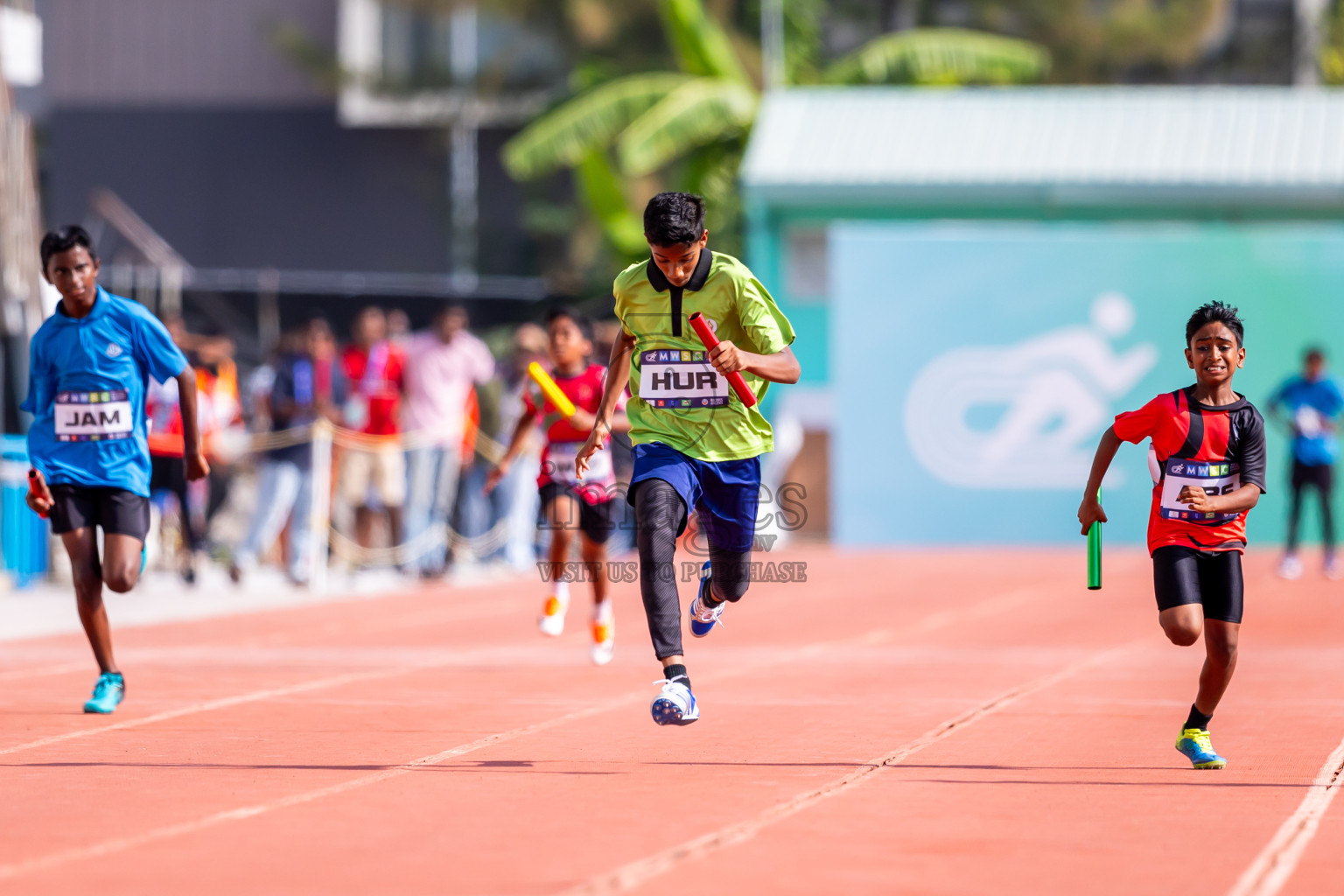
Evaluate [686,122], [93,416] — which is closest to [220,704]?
[93,416]

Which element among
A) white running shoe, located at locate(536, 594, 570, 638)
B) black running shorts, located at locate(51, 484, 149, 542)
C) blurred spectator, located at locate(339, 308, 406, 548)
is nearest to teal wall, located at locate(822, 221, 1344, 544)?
blurred spectator, located at locate(339, 308, 406, 548)

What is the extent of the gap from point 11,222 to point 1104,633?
973cm

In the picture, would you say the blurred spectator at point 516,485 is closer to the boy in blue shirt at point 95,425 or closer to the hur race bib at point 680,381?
the boy in blue shirt at point 95,425

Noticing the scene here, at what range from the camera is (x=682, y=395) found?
841cm

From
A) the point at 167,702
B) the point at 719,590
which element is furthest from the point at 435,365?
the point at 719,590

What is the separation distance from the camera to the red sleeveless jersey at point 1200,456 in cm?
778

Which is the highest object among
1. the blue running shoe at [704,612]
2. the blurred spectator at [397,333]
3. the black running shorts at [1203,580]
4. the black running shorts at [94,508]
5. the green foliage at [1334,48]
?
the green foliage at [1334,48]

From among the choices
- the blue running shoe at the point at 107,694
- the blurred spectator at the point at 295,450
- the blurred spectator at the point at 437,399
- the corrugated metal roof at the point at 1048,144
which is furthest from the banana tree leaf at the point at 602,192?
the blue running shoe at the point at 107,694

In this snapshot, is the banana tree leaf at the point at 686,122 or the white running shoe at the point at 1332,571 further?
the banana tree leaf at the point at 686,122

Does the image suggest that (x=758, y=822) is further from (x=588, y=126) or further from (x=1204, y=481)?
(x=588, y=126)

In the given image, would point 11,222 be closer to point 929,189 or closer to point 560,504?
point 560,504

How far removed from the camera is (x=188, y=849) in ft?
19.9

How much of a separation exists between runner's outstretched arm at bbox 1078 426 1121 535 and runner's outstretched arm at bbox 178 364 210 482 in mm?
3917

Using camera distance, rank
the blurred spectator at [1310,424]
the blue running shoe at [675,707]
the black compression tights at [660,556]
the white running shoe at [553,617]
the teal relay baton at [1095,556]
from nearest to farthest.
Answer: the blue running shoe at [675,707] < the teal relay baton at [1095,556] < the black compression tights at [660,556] < the white running shoe at [553,617] < the blurred spectator at [1310,424]
